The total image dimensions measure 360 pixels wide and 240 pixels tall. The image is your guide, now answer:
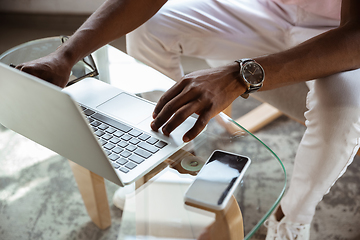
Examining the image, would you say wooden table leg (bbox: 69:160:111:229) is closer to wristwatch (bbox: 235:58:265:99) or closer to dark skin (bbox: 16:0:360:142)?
dark skin (bbox: 16:0:360:142)

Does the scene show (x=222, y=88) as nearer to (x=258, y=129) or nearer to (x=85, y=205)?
(x=85, y=205)

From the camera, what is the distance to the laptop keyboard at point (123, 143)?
2.08ft

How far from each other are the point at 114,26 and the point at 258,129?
0.87m

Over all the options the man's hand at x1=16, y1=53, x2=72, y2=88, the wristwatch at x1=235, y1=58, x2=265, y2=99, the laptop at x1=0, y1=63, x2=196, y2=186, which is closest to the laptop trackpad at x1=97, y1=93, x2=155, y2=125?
the laptop at x1=0, y1=63, x2=196, y2=186

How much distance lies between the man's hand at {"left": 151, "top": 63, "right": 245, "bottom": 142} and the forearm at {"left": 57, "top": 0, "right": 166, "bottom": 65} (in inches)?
10.5

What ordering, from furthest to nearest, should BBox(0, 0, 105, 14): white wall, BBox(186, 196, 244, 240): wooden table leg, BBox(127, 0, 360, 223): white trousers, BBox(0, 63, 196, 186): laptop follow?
BBox(0, 0, 105, 14): white wall
BBox(127, 0, 360, 223): white trousers
BBox(186, 196, 244, 240): wooden table leg
BBox(0, 63, 196, 186): laptop

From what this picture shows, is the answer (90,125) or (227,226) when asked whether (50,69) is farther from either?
(227,226)

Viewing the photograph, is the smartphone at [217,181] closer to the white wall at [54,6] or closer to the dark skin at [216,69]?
the dark skin at [216,69]

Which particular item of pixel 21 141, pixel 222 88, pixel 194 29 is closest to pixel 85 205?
pixel 21 141

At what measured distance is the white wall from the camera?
189cm

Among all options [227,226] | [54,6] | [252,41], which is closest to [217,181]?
[227,226]

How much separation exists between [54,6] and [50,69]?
132 cm

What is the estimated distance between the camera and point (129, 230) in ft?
1.99

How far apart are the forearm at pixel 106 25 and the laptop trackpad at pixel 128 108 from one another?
14 centimetres
